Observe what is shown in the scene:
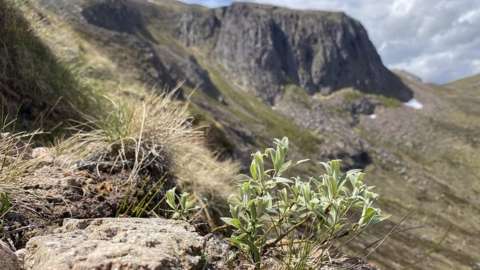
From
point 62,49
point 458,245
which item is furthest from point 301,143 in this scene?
point 62,49

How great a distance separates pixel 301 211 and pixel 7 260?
189 centimetres

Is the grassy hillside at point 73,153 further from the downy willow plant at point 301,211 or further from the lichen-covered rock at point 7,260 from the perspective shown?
the downy willow plant at point 301,211

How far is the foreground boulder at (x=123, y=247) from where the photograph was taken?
2527mm

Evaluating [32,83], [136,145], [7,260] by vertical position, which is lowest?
[32,83]

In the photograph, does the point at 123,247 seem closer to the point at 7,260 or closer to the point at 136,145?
the point at 7,260

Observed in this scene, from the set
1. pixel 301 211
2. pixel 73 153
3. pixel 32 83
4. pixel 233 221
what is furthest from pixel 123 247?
pixel 32 83

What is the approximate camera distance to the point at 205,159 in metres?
8.63

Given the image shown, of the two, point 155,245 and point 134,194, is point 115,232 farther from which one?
point 134,194

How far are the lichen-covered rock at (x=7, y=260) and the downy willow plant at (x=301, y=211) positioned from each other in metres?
1.23

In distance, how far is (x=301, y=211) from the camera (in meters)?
3.50

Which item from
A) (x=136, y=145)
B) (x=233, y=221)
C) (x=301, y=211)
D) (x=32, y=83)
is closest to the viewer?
(x=233, y=221)

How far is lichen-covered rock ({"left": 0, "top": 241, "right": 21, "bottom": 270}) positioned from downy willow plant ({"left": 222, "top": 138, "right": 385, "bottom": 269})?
1.23m

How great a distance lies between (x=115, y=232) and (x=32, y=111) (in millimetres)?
5294

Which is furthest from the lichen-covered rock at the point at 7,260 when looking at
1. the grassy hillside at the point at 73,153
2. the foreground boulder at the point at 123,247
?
the grassy hillside at the point at 73,153
